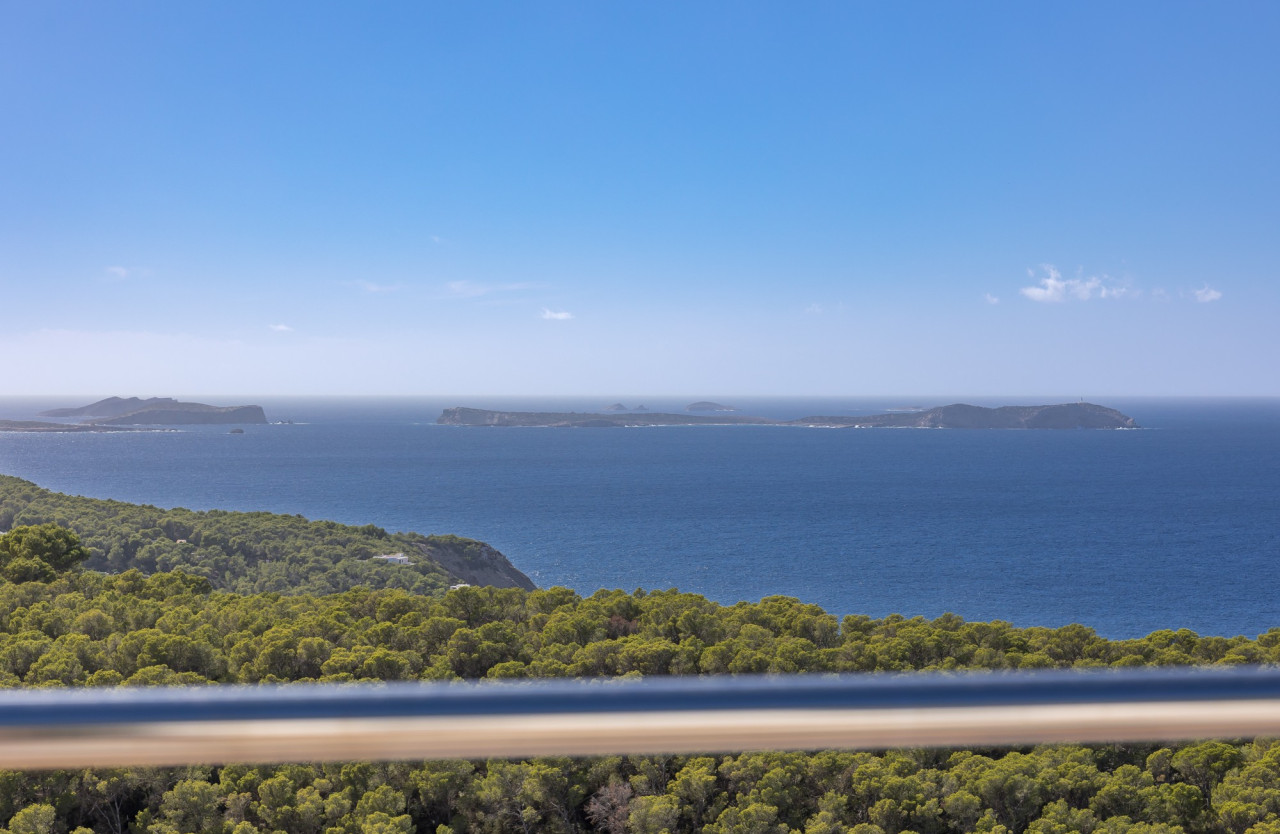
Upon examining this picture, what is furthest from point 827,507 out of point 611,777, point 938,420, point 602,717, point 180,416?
point 180,416

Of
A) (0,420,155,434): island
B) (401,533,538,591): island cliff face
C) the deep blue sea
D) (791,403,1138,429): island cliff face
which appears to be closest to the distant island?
(791,403,1138,429): island cliff face

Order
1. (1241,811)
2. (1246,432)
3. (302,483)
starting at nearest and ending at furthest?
(1241,811) → (302,483) → (1246,432)

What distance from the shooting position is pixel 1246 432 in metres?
117

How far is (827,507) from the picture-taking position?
54.2m

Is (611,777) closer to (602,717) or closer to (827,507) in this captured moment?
(602,717)

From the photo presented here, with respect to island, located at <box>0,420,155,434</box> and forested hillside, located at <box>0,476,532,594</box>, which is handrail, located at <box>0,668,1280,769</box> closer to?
forested hillside, located at <box>0,476,532,594</box>

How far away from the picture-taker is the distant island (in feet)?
427

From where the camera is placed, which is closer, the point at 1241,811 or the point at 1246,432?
the point at 1241,811

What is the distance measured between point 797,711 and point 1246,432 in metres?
149

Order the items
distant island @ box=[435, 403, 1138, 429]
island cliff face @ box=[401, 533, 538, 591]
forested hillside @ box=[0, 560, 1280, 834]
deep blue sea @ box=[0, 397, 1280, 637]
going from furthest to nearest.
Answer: distant island @ box=[435, 403, 1138, 429] → deep blue sea @ box=[0, 397, 1280, 637] → island cliff face @ box=[401, 533, 538, 591] → forested hillside @ box=[0, 560, 1280, 834]

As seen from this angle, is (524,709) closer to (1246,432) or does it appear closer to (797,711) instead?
(797,711)

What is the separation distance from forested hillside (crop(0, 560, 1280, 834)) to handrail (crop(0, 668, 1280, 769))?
574cm

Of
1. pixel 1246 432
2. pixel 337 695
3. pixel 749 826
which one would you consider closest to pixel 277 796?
pixel 749 826

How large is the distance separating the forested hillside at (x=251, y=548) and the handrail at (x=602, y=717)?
70.0ft
